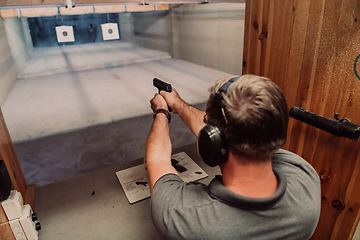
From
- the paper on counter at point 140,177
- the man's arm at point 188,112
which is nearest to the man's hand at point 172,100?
the man's arm at point 188,112

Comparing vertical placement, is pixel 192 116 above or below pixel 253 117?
below

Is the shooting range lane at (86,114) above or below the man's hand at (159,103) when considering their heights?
below

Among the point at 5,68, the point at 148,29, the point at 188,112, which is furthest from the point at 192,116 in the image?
the point at 148,29

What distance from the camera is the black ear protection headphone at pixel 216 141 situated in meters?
0.55

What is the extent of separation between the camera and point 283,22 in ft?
3.36

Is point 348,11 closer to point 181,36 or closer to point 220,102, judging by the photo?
point 220,102

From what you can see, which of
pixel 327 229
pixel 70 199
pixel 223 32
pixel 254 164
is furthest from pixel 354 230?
pixel 223 32

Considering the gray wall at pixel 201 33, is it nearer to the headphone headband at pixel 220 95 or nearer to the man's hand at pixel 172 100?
the man's hand at pixel 172 100

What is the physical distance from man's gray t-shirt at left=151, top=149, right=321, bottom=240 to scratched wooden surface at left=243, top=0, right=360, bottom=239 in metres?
0.39

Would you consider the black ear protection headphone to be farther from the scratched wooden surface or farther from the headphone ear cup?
the scratched wooden surface

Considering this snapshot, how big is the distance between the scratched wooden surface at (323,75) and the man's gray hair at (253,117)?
477mm

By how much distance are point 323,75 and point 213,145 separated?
Answer: 0.62m

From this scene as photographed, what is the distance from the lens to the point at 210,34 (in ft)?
17.1

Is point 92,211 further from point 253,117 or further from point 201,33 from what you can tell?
point 201,33
